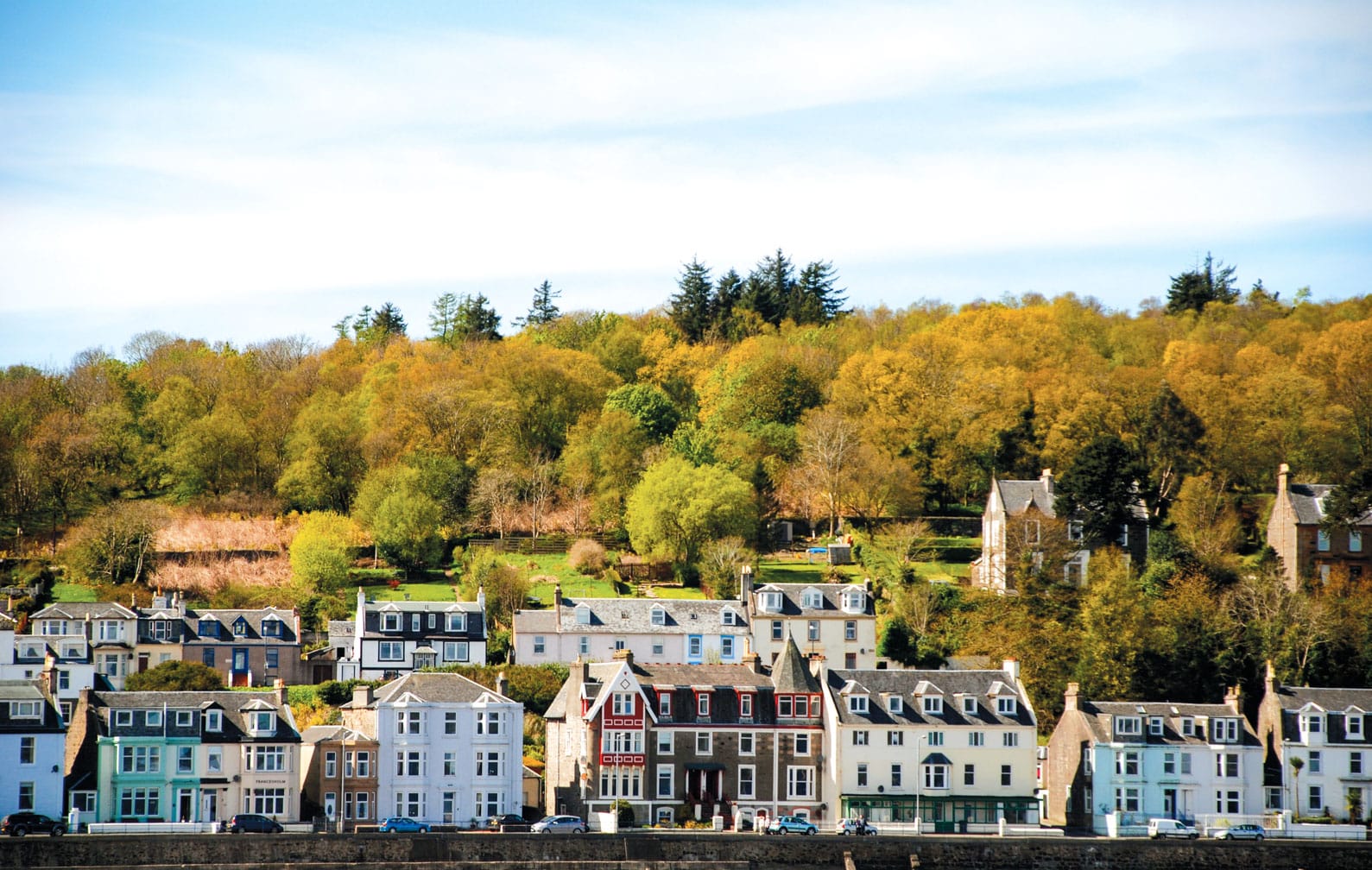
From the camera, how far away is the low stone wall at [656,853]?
59.7 meters

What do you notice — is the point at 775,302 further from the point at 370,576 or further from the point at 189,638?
the point at 189,638

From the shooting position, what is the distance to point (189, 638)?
8431 centimetres

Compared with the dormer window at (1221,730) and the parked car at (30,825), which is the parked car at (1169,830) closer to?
the dormer window at (1221,730)

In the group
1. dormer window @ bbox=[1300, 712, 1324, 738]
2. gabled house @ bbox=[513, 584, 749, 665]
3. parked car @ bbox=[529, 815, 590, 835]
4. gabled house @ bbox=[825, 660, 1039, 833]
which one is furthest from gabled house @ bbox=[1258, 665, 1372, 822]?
parked car @ bbox=[529, 815, 590, 835]

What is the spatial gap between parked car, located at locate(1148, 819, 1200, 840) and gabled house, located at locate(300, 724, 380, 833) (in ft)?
85.1

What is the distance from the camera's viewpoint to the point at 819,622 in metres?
84.4

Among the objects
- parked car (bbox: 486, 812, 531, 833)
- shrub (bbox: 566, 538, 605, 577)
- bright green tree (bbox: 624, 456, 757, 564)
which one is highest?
bright green tree (bbox: 624, 456, 757, 564)

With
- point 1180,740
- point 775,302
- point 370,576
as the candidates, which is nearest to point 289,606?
point 370,576

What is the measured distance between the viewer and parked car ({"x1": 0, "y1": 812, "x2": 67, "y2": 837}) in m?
61.4

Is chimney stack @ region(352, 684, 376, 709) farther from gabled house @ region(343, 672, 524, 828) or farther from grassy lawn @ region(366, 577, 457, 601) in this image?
grassy lawn @ region(366, 577, 457, 601)

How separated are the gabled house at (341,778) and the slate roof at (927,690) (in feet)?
53.2

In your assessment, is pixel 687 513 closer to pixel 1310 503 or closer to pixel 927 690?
pixel 927 690

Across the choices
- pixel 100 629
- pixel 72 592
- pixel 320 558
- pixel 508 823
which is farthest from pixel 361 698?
pixel 72 592

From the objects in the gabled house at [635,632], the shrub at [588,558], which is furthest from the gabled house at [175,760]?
the shrub at [588,558]
